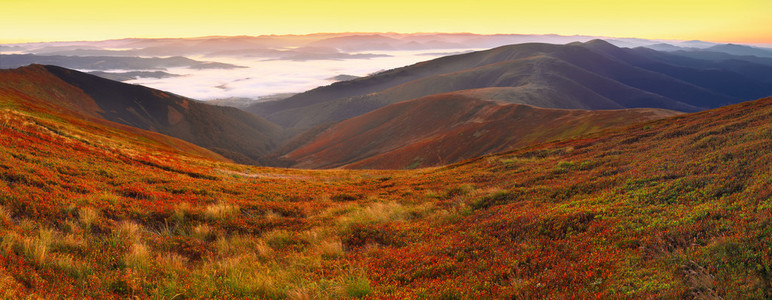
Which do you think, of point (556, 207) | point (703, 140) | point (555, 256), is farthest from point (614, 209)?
point (703, 140)

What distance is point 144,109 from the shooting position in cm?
17225

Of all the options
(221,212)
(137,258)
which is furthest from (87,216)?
(221,212)

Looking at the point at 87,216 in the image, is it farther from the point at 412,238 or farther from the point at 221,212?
the point at 412,238

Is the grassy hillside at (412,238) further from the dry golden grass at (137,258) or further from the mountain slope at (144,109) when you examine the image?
the mountain slope at (144,109)

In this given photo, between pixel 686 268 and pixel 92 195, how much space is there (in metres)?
14.5

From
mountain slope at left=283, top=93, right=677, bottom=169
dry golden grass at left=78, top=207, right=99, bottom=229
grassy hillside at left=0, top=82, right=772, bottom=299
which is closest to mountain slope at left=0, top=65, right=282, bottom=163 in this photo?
mountain slope at left=283, top=93, right=677, bottom=169

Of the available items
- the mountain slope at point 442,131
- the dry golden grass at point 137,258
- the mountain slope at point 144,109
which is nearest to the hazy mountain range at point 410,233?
the dry golden grass at point 137,258

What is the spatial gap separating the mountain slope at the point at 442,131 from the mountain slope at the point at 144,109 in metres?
42.3

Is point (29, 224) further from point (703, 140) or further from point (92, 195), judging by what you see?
point (703, 140)

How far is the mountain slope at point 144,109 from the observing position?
13112cm

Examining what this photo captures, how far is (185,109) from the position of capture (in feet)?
623

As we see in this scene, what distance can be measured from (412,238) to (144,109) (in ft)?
691

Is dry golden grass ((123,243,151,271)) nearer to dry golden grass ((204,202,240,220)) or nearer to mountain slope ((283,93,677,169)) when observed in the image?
dry golden grass ((204,202,240,220))

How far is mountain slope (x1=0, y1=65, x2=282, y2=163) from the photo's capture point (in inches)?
5162
